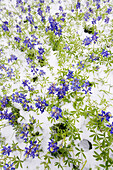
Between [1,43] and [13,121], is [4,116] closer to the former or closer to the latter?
[13,121]

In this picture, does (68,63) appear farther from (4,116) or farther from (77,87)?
(4,116)

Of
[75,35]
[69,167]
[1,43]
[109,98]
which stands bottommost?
[69,167]

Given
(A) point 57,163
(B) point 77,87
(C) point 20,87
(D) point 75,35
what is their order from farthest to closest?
(D) point 75,35, (C) point 20,87, (B) point 77,87, (A) point 57,163

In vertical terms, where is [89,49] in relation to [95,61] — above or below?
above

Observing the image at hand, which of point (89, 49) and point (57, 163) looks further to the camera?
point (89, 49)

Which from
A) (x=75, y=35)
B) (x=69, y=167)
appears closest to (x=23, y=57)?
(x=75, y=35)

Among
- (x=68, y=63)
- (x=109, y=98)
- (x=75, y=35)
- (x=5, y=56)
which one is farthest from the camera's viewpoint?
(x=75, y=35)

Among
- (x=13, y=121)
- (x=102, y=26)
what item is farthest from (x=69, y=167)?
(x=102, y=26)

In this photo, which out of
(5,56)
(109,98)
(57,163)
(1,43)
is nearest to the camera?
(57,163)

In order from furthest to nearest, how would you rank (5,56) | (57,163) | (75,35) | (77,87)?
(75,35) < (5,56) < (77,87) < (57,163)
